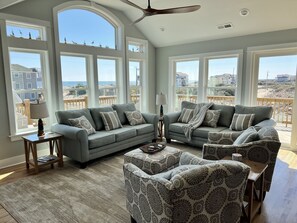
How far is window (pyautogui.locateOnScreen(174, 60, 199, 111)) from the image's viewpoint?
20.2 ft

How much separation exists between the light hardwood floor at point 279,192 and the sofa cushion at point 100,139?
2.93 feet

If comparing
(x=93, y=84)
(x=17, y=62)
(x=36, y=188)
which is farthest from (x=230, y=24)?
(x=36, y=188)

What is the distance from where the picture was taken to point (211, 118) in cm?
487

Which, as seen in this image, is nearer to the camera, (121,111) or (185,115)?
(121,111)

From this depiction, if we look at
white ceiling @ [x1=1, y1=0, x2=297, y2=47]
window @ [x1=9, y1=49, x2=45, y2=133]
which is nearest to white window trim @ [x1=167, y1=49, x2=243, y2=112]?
white ceiling @ [x1=1, y1=0, x2=297, y2=47]

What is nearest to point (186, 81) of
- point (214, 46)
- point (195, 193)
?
point (214, 46)

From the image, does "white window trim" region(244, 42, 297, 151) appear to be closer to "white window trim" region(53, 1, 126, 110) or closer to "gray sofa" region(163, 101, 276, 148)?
"gray sofa" region(163, 101, 276, 148)

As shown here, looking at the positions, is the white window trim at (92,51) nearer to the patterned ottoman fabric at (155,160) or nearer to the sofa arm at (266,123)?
the patterned ottoman fabric at (155,160)

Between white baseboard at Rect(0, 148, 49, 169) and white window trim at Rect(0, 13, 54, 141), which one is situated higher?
white window trim at Rect(0, 13, 54, 141)

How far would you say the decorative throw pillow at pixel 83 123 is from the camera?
13.5 ft

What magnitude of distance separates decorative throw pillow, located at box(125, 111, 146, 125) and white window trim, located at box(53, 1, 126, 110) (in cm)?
86

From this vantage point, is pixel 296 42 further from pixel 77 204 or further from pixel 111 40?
pixel 77 204

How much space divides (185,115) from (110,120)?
72.5 inches

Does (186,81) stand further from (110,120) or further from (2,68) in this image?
(2,68)
